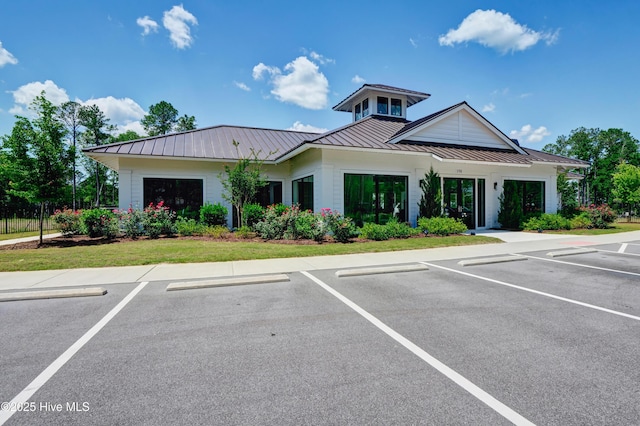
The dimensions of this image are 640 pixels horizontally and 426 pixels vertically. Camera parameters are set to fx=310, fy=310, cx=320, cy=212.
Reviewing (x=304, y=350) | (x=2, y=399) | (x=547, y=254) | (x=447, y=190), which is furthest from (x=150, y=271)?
(x=447, y=190)

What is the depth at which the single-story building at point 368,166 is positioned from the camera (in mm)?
13430

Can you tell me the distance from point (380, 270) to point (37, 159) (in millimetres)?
12400

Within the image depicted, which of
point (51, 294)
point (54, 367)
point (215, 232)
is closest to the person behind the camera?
point (54, 367)

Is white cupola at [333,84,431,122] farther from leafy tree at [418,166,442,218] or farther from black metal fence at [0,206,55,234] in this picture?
black metal fence at [0,206,55,234]

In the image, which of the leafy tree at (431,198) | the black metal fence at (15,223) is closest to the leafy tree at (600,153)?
the leafy tree at (431,198)

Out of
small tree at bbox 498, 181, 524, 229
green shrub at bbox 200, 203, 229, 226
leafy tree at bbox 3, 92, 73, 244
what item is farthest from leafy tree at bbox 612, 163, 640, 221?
leafy tree at bbox 3, 92, 73, 244

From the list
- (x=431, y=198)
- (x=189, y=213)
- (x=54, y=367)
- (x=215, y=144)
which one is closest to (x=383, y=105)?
(x=431, y=198)

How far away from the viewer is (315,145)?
11.7m

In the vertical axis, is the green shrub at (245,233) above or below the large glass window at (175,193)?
below

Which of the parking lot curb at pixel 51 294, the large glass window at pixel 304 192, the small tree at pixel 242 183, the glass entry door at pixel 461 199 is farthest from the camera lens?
the glass entry door at pixel 461 199

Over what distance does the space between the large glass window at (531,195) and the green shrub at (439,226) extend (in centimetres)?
641

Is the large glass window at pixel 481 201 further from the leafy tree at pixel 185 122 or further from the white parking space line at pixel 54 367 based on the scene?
the leafy tree at pixel 185 122

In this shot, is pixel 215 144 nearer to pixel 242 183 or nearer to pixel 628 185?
pixel 242 183

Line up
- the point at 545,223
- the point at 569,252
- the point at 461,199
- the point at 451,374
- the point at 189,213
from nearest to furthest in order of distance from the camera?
the point at 451,374 → the point at 569,252 → the point at 189,213 → the point at 545,223 → the point at 461,199
